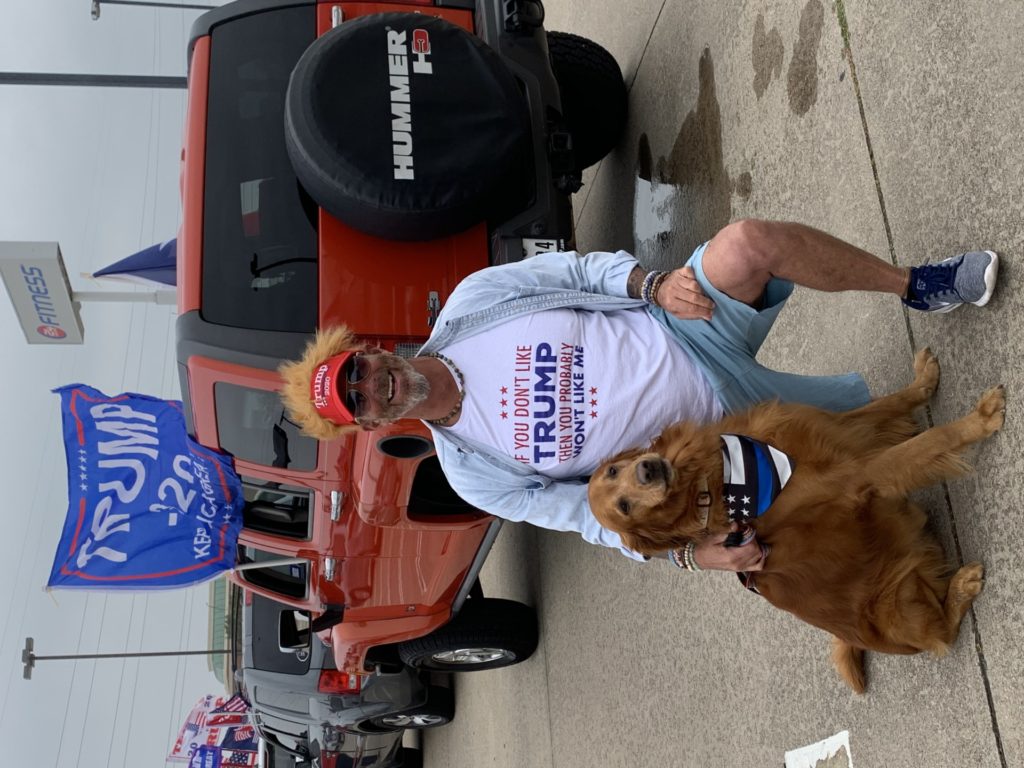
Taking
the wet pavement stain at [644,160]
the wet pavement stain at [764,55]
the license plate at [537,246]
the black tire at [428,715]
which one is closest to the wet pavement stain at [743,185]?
the wet pavement stain at [764,55]

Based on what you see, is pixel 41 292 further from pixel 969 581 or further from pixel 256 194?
pixel 969 581

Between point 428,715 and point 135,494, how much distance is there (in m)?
4.55

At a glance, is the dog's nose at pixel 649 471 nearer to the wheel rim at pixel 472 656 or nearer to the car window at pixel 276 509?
the car window at pixel 276 509

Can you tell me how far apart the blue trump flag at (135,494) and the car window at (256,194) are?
94 centimetres

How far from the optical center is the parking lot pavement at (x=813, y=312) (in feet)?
8.26

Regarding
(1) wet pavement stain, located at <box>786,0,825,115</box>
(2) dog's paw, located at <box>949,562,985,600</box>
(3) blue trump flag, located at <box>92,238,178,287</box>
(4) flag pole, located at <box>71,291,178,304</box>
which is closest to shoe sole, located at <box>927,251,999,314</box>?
(2) dog's paw, located at <box>949,562,985,600</box>

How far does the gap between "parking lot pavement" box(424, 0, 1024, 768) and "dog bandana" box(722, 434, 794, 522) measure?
72cm

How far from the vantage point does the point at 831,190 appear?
3408 millimetres

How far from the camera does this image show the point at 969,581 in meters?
2.49

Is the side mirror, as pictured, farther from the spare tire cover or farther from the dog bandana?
the dog bandana

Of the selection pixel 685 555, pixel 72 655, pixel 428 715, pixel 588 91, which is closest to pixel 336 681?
pixel 428 715

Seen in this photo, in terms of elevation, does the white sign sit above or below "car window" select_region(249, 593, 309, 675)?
above

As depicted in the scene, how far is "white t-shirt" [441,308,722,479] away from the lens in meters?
2.52

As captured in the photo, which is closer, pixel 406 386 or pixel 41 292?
pixel 406 386
